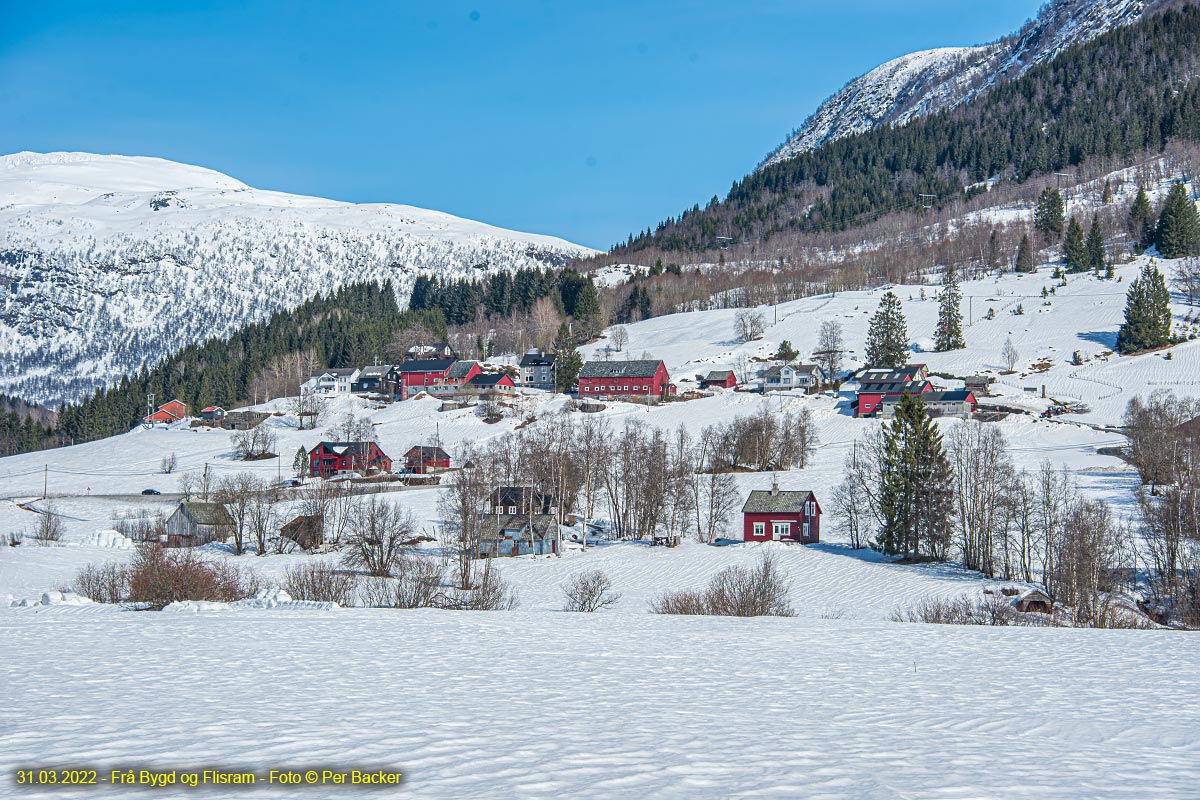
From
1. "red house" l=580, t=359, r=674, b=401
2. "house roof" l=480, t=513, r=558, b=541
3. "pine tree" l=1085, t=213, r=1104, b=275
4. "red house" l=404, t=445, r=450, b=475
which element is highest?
"pine tree" l=1085, t=213, r=1104, b=275

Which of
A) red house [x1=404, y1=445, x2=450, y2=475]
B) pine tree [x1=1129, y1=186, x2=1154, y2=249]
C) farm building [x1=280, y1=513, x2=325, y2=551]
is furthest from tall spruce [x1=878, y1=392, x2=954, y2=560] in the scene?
pine tree [x1=1129, y1=186, x2=1154, y2=249]

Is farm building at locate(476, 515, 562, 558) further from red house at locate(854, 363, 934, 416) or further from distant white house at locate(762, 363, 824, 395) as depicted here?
distant white house at locate(762, 363, 824, 395)

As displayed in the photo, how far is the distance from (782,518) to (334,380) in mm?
85422

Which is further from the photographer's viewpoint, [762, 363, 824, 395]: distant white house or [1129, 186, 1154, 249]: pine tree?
[1129, 186, 1154, 249]: pine tree

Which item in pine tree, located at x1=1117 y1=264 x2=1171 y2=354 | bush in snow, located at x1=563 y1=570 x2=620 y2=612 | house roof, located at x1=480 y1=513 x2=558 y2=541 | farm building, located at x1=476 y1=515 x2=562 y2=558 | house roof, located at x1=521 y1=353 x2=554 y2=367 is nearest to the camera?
bush in snow, located at x1=563 y1=570 x2=620 y2=612

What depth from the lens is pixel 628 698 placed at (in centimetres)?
1163

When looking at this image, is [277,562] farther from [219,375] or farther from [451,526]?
[219,375]

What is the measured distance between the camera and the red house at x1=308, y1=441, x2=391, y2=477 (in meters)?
77.1

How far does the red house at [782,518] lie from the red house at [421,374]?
2474 inches

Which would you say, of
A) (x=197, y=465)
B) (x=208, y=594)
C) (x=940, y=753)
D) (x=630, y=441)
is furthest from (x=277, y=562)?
(x=940, y=753)

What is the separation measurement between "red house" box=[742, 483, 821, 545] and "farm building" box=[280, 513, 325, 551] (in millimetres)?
25380

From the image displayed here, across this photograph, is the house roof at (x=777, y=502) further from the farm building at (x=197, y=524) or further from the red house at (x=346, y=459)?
the red house at (x=346, y=459)

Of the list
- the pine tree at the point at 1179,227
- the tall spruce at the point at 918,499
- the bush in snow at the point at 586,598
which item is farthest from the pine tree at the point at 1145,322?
the bush in snow at the point at 586,598

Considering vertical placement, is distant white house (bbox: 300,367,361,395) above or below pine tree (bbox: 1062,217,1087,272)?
below
